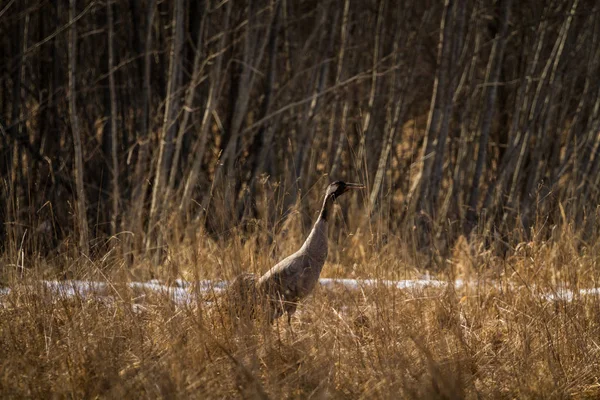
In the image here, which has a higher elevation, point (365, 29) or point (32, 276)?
point (365, 29)

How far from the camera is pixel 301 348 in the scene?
380cm

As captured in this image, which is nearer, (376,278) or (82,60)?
(376,278)

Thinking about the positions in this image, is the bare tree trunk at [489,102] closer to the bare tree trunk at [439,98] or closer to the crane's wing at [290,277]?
the bare tree trunk at [439,98]

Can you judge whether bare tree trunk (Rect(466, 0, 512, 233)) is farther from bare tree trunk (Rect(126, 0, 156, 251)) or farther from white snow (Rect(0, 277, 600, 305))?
white snow (Rect(0, 277, 600, 305))

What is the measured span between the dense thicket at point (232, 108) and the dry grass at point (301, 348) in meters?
1.80


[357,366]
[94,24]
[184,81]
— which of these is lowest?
[357,366]

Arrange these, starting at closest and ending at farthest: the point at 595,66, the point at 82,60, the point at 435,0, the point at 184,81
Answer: the point at 184,81, the point at 82,60, the point at 595,66, the point at 435,0

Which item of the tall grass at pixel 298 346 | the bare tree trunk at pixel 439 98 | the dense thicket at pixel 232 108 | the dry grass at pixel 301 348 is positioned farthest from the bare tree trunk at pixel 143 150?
the bare tree trunk at pixel 439 98

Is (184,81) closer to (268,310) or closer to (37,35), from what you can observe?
(37,35)

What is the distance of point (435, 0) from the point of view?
10289mm

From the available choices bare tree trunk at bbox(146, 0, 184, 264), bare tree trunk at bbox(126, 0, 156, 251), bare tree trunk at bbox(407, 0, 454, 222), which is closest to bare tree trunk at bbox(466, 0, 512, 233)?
bare tree trunk at bbox(407, 0, 454, 222)

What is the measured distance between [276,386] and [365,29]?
298 inches

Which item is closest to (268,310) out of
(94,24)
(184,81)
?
(184,81)

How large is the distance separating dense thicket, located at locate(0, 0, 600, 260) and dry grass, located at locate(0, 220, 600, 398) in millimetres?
1802
